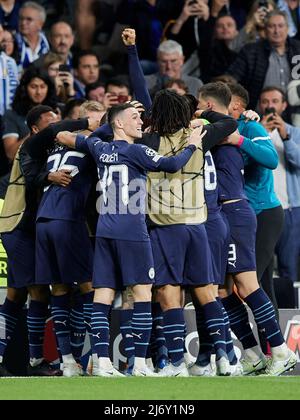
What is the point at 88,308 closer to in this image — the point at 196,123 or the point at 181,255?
the point at 181,255

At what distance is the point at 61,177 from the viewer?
10.8 metres

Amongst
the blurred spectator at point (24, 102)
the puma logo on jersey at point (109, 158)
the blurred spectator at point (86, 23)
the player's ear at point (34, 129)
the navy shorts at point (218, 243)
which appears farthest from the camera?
the blurred spectator at point (86, 23)

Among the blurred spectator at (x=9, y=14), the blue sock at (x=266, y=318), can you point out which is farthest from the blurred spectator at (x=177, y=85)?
the blue sock at (x=266, y=318)

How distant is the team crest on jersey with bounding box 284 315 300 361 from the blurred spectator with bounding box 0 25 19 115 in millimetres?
4870

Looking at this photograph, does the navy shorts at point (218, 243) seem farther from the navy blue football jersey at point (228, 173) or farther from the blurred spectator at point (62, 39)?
the blurred spectator at point (62, 39)

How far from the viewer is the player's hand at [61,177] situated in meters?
10.8

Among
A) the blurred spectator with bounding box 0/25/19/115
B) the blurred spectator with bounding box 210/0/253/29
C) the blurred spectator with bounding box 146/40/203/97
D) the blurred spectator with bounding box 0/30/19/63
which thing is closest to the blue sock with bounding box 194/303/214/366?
the blurred spectator with bounding box 0/25/19/115

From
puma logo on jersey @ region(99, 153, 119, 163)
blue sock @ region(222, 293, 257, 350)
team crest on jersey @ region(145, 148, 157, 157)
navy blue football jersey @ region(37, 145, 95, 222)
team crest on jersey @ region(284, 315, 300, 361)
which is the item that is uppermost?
team crest on jersey @ region(145, 148, 157, 157)

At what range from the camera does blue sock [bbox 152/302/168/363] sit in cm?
1123

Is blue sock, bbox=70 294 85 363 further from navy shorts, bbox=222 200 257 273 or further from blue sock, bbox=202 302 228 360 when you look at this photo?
navy shorts, bbox=222 200 257 273

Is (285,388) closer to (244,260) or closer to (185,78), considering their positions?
(244,260)

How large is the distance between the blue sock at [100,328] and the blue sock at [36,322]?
0.97m

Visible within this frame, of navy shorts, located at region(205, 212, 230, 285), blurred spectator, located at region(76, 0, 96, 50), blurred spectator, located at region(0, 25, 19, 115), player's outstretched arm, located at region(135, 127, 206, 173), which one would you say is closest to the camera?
player's outstretched arm, located at region(135, 127, 206, 173)

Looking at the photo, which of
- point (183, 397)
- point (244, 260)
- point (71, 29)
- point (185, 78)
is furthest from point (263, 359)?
point (71, 29)
